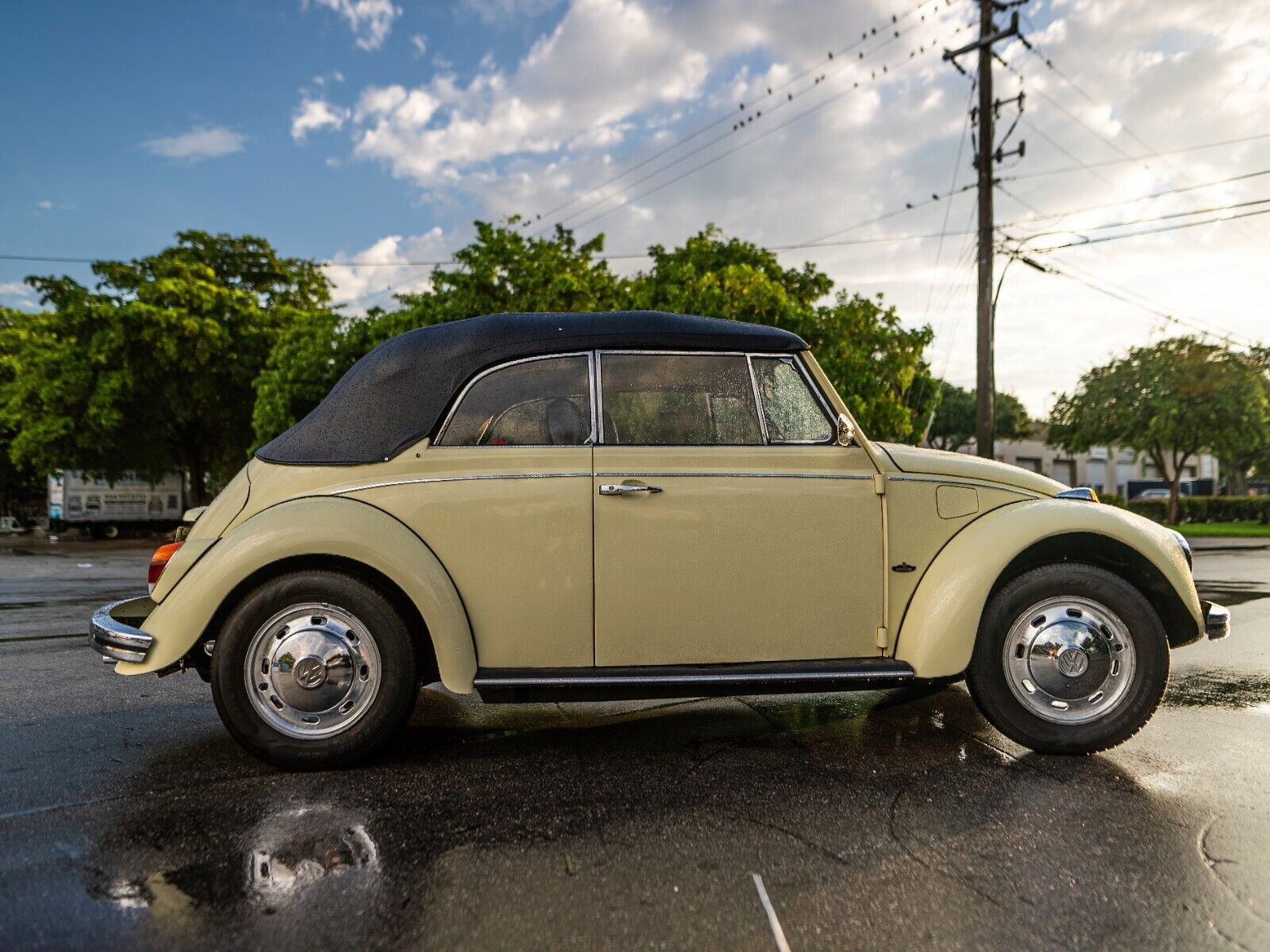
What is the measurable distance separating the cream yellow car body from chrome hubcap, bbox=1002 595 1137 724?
28cm

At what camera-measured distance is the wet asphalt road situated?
233 cm

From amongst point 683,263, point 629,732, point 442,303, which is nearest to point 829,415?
point 629,732

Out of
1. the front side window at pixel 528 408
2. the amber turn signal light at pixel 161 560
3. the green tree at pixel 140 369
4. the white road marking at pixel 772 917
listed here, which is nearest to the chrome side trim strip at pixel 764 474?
the front side window at pixel 528 408

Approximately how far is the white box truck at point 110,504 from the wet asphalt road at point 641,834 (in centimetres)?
3139

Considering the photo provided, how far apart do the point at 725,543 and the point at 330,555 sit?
1600mm

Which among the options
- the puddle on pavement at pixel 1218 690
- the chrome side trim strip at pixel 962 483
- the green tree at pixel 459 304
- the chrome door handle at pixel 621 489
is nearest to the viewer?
the chrome door handle at pixel 621 489

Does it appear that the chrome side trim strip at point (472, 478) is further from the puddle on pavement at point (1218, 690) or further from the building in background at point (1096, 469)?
the building in background at point (1096, 469)

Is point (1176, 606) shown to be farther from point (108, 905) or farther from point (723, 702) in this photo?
point (108, 905)

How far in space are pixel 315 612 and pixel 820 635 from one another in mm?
2063

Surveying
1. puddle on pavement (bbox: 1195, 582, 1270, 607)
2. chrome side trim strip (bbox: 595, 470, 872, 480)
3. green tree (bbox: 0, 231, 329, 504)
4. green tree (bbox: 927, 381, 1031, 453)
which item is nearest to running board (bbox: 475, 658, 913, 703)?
chrome side trim strip (bbox: 595, 470, 872, 480)

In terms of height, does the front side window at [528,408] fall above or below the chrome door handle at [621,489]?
above

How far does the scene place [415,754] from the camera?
12.6 ft

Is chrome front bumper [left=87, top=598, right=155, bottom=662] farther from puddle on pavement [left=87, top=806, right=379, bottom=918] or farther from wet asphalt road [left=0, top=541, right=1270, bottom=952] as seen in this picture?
puddle on pavement [left=87, top=806, right=379, bottom=918]

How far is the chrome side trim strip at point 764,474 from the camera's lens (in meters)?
3.68
